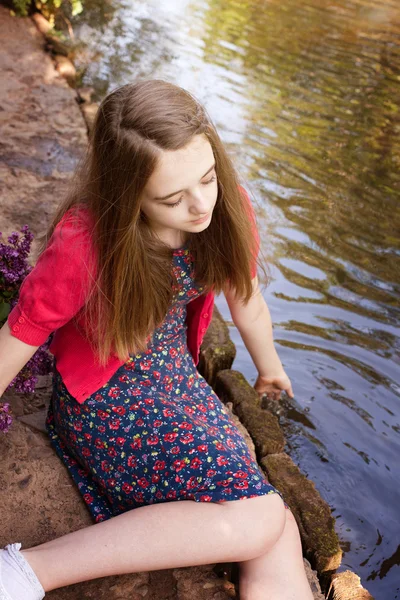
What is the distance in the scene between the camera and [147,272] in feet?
7.00

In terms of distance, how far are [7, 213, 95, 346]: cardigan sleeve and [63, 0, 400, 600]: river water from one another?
0.84 meters

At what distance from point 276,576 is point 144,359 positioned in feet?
2.44

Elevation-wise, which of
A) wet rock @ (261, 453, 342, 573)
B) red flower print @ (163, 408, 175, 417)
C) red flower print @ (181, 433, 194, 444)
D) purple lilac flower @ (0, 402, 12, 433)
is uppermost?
red flower print @ (181, 433, 194, 444)

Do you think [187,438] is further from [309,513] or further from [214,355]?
[214,355]

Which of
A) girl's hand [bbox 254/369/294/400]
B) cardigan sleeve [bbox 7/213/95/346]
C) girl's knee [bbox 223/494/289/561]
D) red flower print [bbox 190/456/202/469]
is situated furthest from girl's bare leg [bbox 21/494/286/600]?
girl's hand [bbox 254/369/294/400]

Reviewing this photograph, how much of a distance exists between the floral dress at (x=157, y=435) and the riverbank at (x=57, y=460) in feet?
0.26

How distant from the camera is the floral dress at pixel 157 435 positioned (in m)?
1.99

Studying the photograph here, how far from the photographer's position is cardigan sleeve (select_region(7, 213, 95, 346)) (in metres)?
2.01

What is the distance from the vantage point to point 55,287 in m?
2.01

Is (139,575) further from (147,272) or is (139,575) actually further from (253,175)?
(253,175)

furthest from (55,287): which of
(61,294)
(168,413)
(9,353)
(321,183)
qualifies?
(321,183)

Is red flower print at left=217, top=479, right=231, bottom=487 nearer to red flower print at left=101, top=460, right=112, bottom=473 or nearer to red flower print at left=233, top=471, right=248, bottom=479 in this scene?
red flower print at left=233, top=471, right=248, bottom=479

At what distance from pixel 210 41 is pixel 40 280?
Result: 720cm

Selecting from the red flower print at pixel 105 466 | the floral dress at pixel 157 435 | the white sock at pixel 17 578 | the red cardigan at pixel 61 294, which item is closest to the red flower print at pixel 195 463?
the floral dress at pixel 157 435
